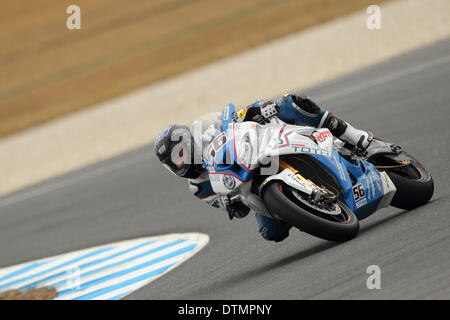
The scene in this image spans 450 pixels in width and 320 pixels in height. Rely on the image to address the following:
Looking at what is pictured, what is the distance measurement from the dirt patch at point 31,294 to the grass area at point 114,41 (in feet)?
30.4

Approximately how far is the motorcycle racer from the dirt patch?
90.1 inches

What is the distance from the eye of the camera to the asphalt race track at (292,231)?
5367mm

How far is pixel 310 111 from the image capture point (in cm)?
640

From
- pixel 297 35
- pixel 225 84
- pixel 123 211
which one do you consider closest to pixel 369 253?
pixel 123 211

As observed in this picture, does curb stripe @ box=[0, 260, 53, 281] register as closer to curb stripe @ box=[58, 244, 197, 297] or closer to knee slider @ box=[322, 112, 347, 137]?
curb stripe @ box=[58, 244, 197, 297]

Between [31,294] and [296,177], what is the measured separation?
3533mm

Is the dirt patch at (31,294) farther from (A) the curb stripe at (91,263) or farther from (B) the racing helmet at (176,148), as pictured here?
(B) the racing helmet at (176,148)

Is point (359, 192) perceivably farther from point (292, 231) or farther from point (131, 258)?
point (131, 258)

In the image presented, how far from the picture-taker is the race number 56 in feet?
20.4

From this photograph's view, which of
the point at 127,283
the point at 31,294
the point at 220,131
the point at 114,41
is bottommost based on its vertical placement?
the point at 127,283

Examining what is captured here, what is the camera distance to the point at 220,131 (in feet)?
20.6

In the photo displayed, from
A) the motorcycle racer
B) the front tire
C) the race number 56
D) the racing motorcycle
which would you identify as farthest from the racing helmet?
the front tire

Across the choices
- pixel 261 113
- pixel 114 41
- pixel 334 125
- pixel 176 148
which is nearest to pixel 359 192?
pixel 334 125
